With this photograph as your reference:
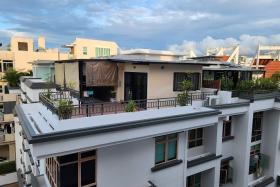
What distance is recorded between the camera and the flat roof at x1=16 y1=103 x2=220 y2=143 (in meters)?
6.25

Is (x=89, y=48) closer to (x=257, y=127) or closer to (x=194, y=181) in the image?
(x=257, y=127)

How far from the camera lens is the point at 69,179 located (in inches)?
303

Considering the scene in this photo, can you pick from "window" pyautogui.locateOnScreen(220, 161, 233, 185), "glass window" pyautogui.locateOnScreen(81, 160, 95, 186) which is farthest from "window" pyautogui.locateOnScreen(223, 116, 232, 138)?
"glass window" pyautogui.locateOnScreen(81, 160, 95, 186)

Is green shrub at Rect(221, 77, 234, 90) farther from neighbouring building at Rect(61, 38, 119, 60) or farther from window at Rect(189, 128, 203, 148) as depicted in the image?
neighbouring building at Rect(61, 38, 119, 60)

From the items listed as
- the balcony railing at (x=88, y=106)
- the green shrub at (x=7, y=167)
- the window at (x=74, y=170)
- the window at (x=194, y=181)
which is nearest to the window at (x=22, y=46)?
the green shrub at (x=7, y=167)

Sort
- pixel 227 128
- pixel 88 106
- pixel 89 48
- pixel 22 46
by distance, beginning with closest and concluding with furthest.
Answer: pixel 88 106, pixel 227 128, pixel 22 46, pixel 89 48

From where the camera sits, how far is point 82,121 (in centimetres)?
732

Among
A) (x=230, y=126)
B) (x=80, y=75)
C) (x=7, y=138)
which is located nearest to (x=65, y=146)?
(x=80, y=75)

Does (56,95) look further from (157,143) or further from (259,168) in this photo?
(259,168)

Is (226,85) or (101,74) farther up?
(101,74)

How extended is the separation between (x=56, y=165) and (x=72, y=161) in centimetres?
58

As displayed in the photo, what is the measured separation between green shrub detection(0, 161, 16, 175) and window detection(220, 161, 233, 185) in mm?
19636

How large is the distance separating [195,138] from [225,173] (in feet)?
14.6

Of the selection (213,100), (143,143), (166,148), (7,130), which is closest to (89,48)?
(7,130)
